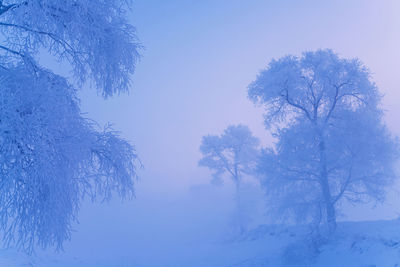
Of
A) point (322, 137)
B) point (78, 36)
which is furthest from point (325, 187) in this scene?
point (78, 36)

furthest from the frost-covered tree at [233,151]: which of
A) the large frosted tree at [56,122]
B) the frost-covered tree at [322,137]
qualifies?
the large frosted tree at [56,122]

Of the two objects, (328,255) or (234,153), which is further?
(234,153)

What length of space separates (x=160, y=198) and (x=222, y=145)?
36250 mm

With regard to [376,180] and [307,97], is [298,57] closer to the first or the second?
[307,97]

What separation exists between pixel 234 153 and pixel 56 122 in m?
24.9

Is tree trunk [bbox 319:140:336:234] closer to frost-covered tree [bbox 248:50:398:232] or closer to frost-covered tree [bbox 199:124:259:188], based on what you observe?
frost-covered tree [bbox 248:50:398:232]

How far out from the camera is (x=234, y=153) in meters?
28.5

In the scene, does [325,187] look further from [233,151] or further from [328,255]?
[233,151]

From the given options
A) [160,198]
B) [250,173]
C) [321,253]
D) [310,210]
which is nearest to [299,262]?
[321,253]

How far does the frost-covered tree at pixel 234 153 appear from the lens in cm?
2808

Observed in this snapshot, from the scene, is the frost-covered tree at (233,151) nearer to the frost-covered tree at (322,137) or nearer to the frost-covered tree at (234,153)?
the frost-covered tree at (234,153)

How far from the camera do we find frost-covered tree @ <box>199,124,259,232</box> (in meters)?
28.1

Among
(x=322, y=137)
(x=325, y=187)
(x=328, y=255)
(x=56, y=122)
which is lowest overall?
(x=328, y=255)

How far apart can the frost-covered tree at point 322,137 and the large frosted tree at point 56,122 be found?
10427 mm
